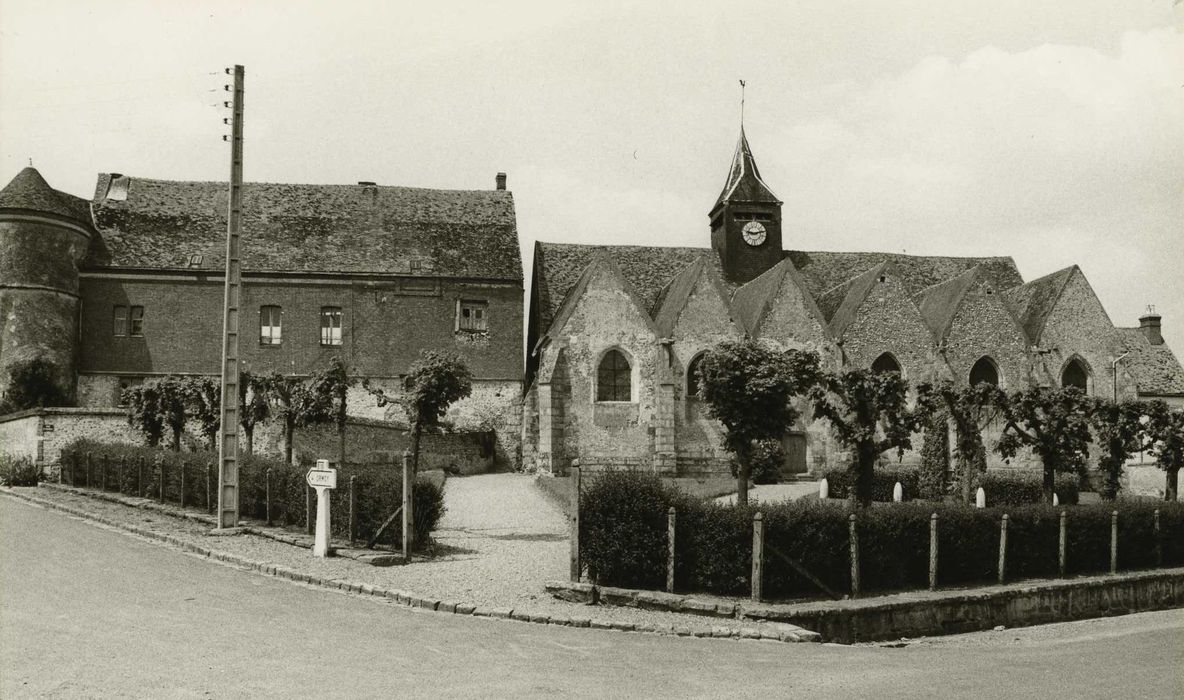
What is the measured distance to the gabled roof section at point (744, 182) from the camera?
4912 cm

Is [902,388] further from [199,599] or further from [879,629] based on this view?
[199,599]

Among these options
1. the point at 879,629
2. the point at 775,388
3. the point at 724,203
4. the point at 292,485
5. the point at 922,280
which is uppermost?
the point at 724,203

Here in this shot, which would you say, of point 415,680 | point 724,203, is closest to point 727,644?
point 415,680

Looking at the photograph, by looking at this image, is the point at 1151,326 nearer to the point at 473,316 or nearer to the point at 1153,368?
the point at 1153,368

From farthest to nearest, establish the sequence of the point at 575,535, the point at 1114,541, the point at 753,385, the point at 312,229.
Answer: the point at 312,229 → the point at 753,385 → the point at 1114,541 → the point at 575,535

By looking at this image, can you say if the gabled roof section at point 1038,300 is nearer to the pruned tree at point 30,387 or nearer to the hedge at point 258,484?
the hedge at point 258,484

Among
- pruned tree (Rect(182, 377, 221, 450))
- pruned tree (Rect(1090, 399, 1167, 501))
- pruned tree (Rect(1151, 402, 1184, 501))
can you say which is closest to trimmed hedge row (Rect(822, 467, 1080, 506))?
pruned tree (Rect(1090, 399, 1167, 501))

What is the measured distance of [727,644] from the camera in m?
13.2

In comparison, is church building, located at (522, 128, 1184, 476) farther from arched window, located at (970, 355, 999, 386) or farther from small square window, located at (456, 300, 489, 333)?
small square window, located at (456, 300, 489, 333)

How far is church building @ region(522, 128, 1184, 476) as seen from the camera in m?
37.0

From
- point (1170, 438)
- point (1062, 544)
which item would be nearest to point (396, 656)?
point (1062, 544)

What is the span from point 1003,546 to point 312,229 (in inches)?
1343

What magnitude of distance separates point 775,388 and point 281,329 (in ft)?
85.0

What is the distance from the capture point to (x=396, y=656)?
11023 mm
